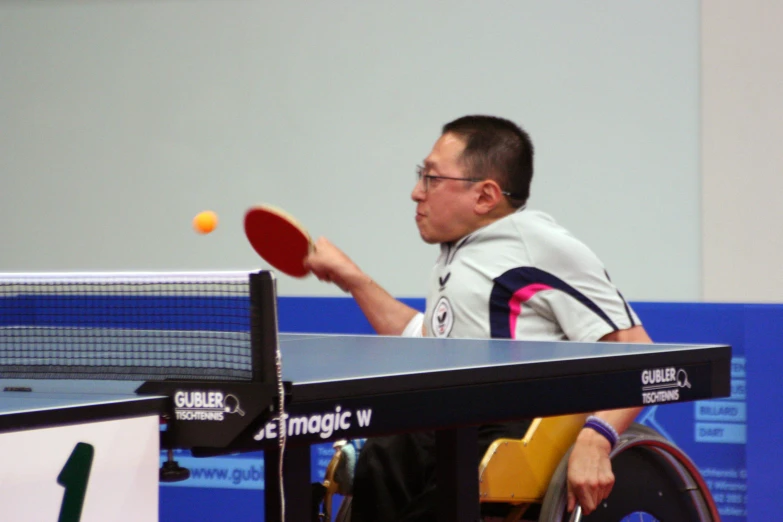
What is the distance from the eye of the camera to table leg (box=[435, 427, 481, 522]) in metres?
2.08

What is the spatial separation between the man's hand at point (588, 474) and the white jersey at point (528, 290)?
0.30m

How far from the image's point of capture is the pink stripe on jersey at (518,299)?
259cm

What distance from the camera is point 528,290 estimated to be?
2592 mm

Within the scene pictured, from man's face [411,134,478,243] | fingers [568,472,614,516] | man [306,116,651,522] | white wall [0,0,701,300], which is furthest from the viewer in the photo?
A: white wall [0,0,701,300]

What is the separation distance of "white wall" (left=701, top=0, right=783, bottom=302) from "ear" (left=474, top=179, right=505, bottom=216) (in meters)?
2.23

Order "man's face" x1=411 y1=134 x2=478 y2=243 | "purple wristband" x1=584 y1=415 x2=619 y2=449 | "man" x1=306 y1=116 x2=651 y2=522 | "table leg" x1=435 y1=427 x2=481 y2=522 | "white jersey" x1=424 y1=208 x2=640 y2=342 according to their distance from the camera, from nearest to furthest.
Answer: "table leg" x1=435 y1=427 x2=481 y2=522, "purple wristband" x1=584 y1=415 x2=619 y2=449, "man" x1=306 y1=116 x2=651 y2=522, "white jersey" x1=424 y1=208 x2=640 y2=342, "man's face" x1=411 y1=134 x2=478 y2=243

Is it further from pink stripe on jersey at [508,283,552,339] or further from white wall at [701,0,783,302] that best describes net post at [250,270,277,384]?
white wall at [701,0,783,302]

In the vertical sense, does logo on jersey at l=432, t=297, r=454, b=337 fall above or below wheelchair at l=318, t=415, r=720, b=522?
above

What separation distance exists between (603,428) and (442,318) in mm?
524

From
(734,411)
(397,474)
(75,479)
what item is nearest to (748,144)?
(734,411)

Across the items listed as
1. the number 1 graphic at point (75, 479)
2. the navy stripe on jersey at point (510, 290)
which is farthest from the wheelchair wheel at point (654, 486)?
the number 1 graphic at point (75, 479)

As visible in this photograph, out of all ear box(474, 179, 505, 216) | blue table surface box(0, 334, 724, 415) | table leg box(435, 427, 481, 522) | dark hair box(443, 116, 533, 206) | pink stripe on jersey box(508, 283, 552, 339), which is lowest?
table leg box(435, 427, 481, 522)

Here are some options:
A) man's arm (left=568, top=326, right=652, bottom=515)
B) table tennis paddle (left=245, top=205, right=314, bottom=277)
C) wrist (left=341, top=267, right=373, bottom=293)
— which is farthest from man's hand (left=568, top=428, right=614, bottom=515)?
table tennis paddle (left=245, top=205, right=314, bottom=277)

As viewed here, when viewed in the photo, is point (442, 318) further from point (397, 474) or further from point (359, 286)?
→ point (397, 474)
